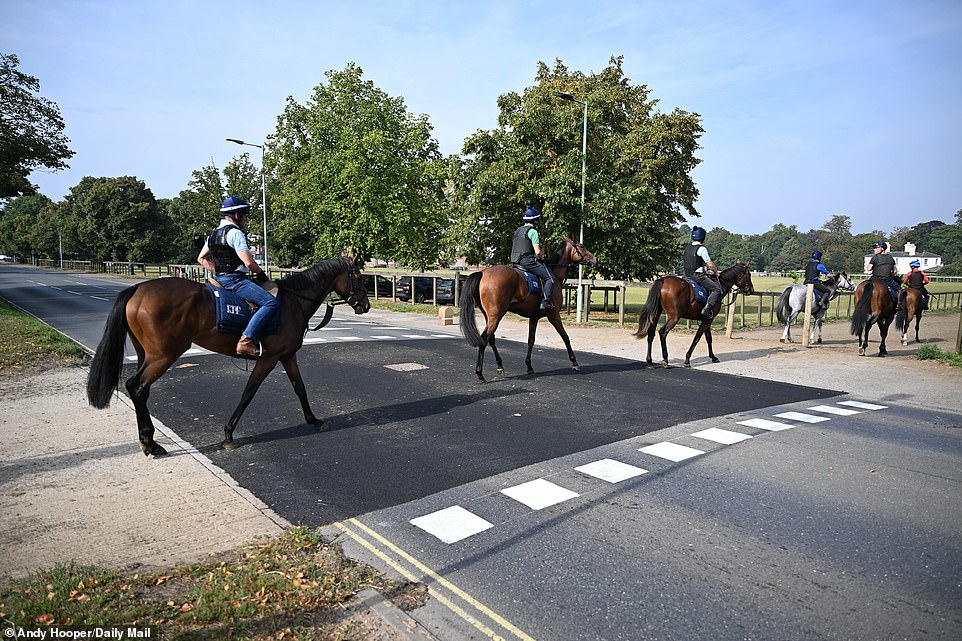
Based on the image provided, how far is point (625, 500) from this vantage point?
4.86m

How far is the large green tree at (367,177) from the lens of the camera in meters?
26.5

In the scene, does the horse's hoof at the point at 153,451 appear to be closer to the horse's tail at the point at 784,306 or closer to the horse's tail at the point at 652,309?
the horse's tail at the point at 652,309

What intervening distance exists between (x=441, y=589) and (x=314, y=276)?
455cm

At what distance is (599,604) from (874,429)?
5.89m

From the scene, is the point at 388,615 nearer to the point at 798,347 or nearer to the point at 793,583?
the point at 793,583

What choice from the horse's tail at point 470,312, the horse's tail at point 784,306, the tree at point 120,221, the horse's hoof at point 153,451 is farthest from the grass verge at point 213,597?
the tree at point 120,221

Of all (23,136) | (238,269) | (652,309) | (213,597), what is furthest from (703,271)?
(23,136)

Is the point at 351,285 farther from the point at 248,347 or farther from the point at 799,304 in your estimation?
the point at 799,304

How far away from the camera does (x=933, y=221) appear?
477 ft

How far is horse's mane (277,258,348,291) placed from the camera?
6821 millimetres

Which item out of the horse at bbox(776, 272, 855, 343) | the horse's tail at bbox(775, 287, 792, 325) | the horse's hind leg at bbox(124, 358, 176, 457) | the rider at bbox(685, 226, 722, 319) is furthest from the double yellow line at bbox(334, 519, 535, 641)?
the horse's tail at bbox(775, 287, 792, 325)

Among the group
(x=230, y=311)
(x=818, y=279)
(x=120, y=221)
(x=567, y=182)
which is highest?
(x=120, y=221)

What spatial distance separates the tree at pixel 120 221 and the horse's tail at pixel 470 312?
64485 millimetres

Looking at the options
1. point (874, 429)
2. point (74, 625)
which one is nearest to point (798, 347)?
point (874, 429)
